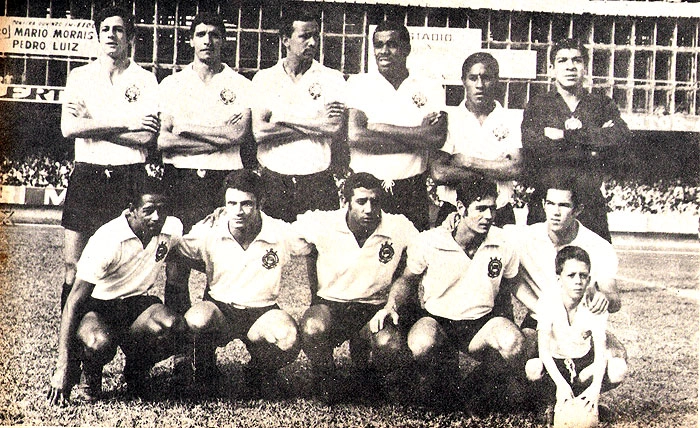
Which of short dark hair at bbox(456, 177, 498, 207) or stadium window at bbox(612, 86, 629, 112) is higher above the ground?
stadium window at bbox(612, 86, 629, 112)

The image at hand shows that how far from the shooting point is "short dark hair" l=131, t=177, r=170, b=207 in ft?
7.32

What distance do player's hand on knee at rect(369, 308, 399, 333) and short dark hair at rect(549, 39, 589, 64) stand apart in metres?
1.04

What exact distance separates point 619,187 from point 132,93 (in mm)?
1722

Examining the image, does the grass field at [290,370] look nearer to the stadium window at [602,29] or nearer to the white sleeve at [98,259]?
the white sleeve at [98,259]

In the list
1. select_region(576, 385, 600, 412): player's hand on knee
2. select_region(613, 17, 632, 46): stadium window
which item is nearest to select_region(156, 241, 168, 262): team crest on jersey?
select_region(576, 385, 600, 412): player's hand on knee

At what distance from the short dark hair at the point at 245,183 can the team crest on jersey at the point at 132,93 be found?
0.41 m

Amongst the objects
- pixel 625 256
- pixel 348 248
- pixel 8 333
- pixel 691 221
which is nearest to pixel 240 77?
pixel 348 248

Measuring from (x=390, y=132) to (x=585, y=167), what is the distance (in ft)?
2.25

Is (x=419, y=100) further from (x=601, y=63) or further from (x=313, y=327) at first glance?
(x=313, y=327)

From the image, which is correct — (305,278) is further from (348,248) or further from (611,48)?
(611,48)

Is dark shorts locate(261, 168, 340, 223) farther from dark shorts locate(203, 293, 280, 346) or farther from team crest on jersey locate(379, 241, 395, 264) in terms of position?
dark shorts locate(203, 293, 280, 346)

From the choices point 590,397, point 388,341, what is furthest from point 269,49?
point 590,397

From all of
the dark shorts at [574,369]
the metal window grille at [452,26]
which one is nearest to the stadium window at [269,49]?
the metal window grille at [452,26]

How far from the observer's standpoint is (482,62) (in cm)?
230
